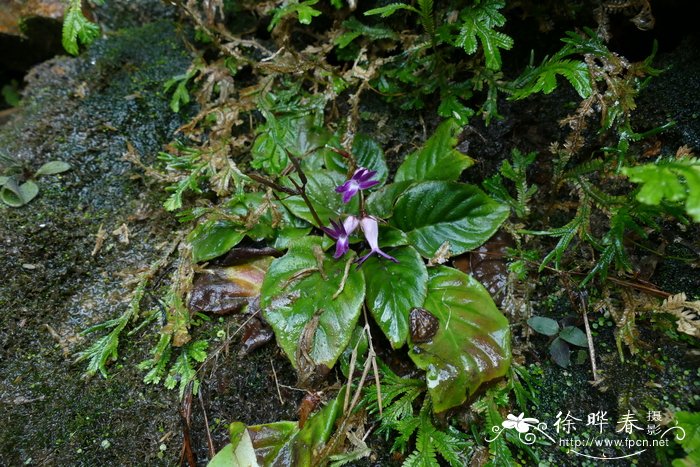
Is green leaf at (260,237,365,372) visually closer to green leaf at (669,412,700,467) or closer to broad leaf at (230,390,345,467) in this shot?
broad leaf at (230,390,345,467)

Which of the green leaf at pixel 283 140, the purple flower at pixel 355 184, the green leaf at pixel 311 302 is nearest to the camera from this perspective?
the green leaf at pixel 311 302

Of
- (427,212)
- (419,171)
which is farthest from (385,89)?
(427,212)

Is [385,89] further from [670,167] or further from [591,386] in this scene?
[591,386]

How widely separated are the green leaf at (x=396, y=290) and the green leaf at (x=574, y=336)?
52cm

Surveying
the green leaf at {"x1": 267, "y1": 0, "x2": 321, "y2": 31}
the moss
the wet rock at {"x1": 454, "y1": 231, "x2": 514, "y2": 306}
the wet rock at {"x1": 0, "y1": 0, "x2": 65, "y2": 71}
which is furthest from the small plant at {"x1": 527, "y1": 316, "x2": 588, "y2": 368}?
the wet rock at {"x1": 0, "y1": 0, "x2": 65, "y2": 71}

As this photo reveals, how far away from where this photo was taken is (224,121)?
2.17 metres

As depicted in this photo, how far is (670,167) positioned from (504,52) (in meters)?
1.05

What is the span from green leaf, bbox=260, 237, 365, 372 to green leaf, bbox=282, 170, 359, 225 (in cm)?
15

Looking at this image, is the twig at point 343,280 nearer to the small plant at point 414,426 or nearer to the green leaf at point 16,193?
the small plant at point 414,426

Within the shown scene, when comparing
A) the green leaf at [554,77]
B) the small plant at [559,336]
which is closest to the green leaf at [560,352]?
the small plant at [559,336]

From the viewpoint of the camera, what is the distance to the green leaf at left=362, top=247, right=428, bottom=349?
154 cm

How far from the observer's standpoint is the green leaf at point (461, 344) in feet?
4.71

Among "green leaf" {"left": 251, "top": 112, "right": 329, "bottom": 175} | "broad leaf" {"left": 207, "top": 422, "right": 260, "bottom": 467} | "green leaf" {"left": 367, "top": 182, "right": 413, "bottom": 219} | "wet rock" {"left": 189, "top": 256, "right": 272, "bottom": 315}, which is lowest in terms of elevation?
"broad leaf" {"left": 207, "top": 422, "right": 260, "bottom": 467}

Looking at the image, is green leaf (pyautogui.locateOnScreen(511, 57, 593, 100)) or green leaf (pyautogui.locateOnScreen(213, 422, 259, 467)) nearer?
green leaf (pyautogui.locateOnScreen(213, 422, 259, 467))
